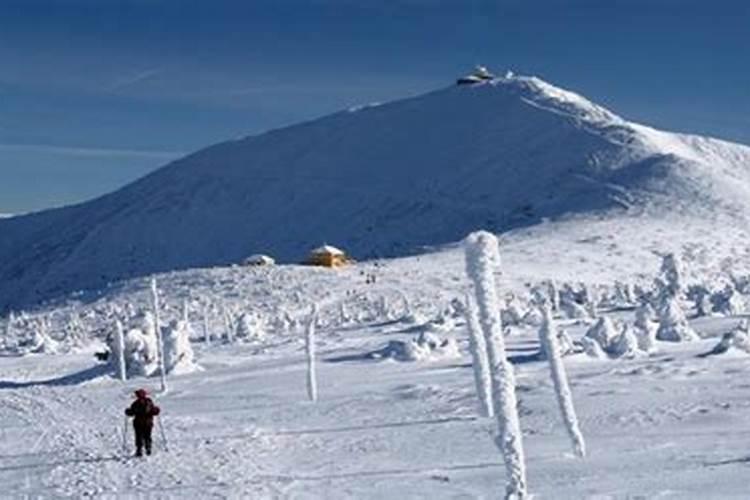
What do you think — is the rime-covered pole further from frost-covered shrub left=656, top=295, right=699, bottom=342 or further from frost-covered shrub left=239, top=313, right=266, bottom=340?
frost-covered shrub left=239, top=313, right=266, bottom=340

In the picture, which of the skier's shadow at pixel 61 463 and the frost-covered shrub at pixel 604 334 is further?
the frost-covered shrub at pixel 604 334

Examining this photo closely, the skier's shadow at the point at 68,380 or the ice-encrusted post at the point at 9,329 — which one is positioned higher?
the ice-encrusted post at the point at 9,329

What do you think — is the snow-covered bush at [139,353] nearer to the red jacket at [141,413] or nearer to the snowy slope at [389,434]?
the snowy slope at [389,434]

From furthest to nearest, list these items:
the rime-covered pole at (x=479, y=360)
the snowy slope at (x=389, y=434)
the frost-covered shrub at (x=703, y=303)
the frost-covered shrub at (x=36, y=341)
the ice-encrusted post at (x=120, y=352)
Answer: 1. the frost-covered shrub at (x=36, y=341)
2. the frost-covered shrub at (x=703, y=303)
3. the ice-encrusted post at (x=120, y=352)
4. the rime-covered pole at (x=479, y=360)
5. the snowy slope at (x=389, y=434)

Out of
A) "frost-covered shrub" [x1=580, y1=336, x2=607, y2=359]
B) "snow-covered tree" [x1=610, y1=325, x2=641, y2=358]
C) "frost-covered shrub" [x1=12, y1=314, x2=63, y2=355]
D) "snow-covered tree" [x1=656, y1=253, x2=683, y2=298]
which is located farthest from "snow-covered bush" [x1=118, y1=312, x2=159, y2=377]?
"snow-covered tree" [x1=656, y1=253, x2=683, y2=298]

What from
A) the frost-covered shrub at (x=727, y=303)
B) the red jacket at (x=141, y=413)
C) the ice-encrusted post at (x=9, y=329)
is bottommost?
the red jacket at (x=141, y=413)

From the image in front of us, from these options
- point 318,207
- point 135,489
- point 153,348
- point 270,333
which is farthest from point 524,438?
point 318,207

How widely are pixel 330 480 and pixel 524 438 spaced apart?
362 cm

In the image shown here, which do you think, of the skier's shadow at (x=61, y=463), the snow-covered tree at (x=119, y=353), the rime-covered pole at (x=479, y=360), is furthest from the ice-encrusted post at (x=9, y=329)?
the rime-covered pole at (x=479, y=360)

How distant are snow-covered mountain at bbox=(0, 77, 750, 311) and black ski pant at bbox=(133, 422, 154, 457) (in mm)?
82142

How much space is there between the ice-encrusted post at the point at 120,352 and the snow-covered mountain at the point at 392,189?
68.6 meters

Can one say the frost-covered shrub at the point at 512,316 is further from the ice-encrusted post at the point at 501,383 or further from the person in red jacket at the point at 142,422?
the ice-encrusted post at the point at 501,383

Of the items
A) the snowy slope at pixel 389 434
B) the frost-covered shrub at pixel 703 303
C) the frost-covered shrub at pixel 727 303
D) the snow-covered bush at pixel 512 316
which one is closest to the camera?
the snowy slope at pixel 389 434

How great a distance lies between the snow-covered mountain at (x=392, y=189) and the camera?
11438 cm
